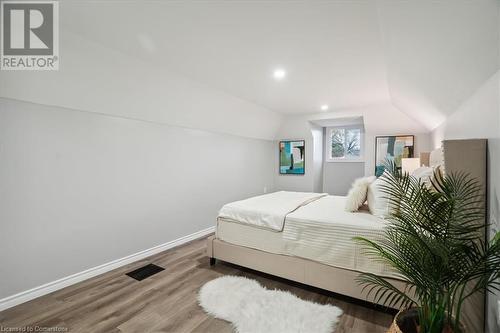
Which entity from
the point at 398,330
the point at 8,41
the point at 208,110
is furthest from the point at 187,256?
the point at 8,41

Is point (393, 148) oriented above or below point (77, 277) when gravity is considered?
above

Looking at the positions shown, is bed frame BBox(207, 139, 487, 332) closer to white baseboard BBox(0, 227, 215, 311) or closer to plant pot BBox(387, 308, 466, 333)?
plant pot BBox(387, 308, 466, 333)

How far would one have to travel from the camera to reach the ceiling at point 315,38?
1405 millimetres

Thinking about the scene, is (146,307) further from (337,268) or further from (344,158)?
(344,158)

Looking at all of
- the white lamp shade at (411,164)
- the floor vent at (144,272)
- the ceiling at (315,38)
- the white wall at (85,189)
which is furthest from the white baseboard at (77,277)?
the white lamp shade at (411,164)

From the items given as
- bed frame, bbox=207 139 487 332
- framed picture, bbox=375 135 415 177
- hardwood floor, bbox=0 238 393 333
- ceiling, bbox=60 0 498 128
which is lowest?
hardwood floor, bbox=0 238 393 333

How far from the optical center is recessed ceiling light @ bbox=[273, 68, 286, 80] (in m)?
2.91

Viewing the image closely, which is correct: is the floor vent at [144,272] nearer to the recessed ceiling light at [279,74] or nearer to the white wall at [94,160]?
the white wall at [94,160]

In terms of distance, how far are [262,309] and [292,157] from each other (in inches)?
176

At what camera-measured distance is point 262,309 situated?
1933mm

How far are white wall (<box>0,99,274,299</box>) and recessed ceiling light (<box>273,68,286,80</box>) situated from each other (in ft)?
5.34

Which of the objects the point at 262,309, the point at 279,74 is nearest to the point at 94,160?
the point at 262,309

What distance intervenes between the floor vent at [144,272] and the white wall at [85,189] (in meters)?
0.33

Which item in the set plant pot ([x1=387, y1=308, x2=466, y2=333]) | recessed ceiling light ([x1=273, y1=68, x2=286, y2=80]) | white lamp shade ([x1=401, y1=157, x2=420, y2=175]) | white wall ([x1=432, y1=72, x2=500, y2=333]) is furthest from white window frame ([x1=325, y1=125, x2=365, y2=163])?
plant pot ([x1=387, y1=308, x2=466, y2=333])
